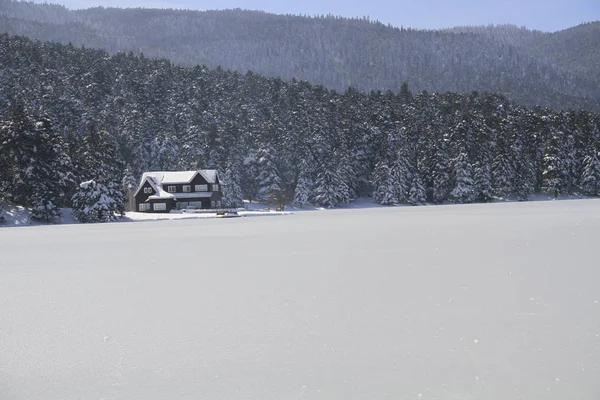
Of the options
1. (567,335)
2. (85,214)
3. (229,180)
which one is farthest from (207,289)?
(229,180)

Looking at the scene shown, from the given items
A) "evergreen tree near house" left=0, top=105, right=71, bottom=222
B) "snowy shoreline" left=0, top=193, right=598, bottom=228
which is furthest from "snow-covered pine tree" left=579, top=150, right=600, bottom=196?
"evergreen tree near house" left=0, top=105, right=71, bottom=222

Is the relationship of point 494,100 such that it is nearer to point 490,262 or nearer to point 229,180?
point 229,180

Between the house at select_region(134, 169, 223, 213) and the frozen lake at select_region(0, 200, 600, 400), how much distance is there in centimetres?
5558

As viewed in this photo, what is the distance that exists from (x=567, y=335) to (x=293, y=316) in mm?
4750

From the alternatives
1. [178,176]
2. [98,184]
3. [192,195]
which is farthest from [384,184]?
[98,184]

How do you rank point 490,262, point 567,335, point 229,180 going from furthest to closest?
point 229,180 < point 490,262 < point 567,335

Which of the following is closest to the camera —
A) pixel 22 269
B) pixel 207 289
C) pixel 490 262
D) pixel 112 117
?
pixel 207 289

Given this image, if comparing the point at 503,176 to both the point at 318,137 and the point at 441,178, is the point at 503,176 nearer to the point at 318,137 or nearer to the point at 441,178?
the point at 441,178

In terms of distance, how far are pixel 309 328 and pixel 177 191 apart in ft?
222

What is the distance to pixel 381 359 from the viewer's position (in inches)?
308

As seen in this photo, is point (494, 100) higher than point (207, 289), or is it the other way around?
point (494, 100)

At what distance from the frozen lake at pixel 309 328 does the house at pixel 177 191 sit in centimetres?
5558

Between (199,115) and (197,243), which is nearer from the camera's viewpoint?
(197,243)

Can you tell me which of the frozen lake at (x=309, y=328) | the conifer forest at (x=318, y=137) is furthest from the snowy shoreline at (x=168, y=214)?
the frozen lake at (x=309, y=328)
